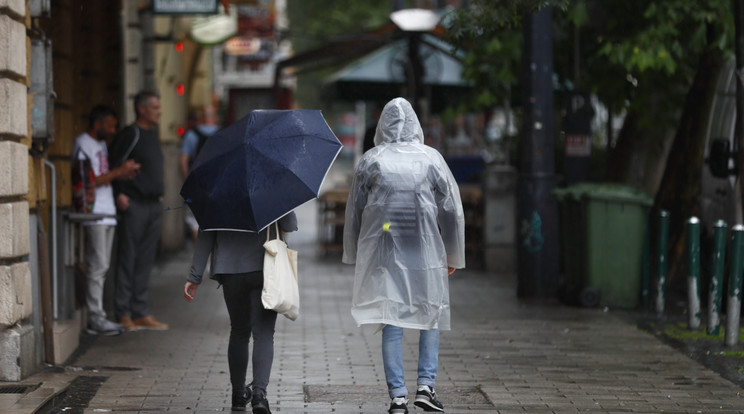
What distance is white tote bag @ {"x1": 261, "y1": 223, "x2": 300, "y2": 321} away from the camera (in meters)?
6.69

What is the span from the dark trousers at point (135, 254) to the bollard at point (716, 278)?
4.49 meters

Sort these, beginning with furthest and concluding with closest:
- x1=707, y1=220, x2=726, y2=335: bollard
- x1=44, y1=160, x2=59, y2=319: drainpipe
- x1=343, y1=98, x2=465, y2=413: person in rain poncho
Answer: x1=707, y1=220, x2=726, y2=335: bollard → x1=44, y1=160, x2=59, y2=319: drainpipe → x1=343, y1=98, x2=465, y2=413: person in rain poncho

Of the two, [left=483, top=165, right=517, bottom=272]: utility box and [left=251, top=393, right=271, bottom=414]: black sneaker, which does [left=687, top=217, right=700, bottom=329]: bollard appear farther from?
[left=483, top=165, right=517, bottom=272]: utility box

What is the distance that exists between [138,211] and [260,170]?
398 cm

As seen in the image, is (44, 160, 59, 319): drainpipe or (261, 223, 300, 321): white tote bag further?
(44, 160, 59, 319): drainpipe

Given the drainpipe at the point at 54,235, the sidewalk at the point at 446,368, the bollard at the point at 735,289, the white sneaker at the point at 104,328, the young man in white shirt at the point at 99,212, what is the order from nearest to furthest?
the sidewalk at the point at 446,368
the drainpipe at the point at 54,235
the bollard at the point at 735,289
the young man in white shirt at the point at 99,212
the white sneaker at the point at 104,328

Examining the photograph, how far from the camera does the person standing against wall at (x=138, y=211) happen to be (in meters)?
10.4

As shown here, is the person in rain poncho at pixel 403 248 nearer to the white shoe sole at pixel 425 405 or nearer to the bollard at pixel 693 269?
the white shoe sole at pixel 425 405

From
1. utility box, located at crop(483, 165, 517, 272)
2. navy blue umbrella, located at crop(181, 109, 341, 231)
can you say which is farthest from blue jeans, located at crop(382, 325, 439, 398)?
utility box, located at crop(483, 165, 517, 272)

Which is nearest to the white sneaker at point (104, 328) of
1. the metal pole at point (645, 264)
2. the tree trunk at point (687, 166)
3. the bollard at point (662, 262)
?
the bollard at point (662, 262)

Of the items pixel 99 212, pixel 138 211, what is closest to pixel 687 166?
pixel 138 211

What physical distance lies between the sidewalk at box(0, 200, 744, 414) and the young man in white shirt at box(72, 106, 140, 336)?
314 millimetres

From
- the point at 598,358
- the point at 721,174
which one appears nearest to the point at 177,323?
the point at 598,358

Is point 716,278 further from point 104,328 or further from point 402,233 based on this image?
point 104,328
